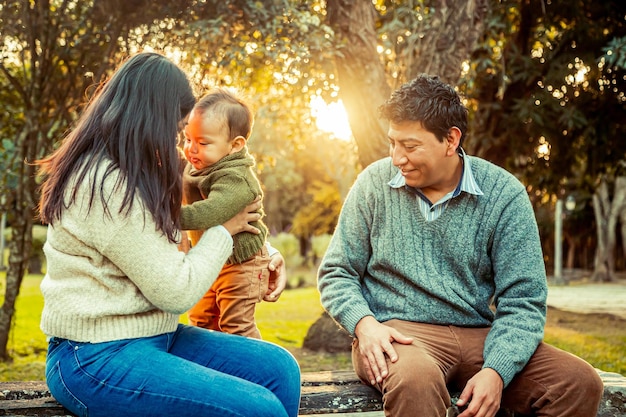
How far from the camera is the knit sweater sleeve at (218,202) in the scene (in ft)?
8.71

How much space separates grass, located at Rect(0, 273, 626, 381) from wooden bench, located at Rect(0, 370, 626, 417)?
3258mm

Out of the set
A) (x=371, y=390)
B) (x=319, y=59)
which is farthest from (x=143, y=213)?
(x=319, y=59)

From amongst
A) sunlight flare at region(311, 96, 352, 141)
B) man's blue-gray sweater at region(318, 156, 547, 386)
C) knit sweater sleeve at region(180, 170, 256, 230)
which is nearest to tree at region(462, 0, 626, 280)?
sunlight flare at region(311, 96, 352, 141)

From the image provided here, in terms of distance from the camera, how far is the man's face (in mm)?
3033

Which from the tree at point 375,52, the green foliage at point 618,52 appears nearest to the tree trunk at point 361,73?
the tree at point 375,52

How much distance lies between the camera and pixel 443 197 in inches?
122

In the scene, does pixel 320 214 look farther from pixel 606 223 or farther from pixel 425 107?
pixel 425 107

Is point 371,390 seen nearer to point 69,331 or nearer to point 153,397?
point 153,397

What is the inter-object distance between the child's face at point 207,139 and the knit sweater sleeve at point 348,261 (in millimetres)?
601

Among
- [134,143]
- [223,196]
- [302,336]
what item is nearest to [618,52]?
[302,336]

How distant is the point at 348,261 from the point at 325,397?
57cm

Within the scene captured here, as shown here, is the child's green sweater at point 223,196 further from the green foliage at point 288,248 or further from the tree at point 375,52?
the green foliage at point 288,248

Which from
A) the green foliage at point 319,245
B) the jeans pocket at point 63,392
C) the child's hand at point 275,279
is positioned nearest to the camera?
the jeans pocket at point 63,392

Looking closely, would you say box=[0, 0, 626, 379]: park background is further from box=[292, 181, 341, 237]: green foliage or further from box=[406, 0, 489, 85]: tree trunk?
box=[292, 181, 341, 237]: green foliage
